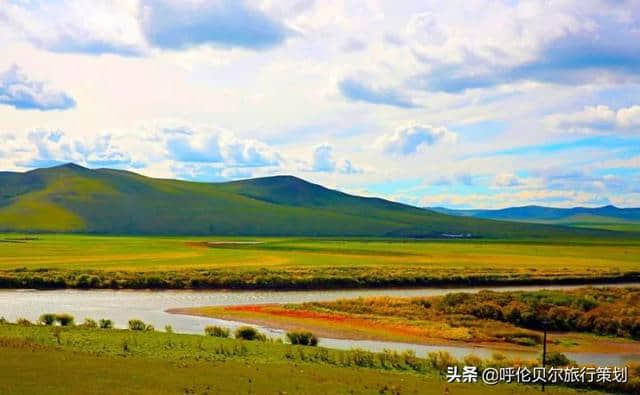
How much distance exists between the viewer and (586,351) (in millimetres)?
42312

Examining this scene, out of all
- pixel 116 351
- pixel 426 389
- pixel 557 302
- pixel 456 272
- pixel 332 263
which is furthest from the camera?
pixel 332 263

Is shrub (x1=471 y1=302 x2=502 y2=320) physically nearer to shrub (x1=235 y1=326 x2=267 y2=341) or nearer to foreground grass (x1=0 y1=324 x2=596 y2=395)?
shrub (x1=235 y1=326 x2=267 y2=341)

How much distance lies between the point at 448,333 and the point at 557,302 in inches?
604

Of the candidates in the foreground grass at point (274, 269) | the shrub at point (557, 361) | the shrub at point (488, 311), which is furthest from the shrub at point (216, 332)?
the foreground grass at point (274, 269)

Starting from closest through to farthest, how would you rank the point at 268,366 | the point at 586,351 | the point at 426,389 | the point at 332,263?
the point at 426,389 < the point at 268,366 < the point at 586,351 < the point at 332,263

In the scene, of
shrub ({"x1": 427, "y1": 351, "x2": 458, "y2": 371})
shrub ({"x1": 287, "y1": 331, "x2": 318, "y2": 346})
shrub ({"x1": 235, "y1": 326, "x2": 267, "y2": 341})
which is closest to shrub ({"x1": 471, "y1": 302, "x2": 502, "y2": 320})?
shrub ({"x1": 287, "y1": 331, "x2": 318, "y2": 346})

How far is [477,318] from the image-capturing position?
5347 cm

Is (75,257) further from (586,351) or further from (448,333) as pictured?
(586,351)

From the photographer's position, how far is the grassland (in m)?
45.6

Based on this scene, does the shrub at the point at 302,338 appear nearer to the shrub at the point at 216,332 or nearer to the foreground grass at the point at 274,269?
the shrub at the point at 216,332

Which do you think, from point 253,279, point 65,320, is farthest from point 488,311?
point 253,279

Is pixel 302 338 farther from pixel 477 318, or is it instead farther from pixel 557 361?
pixel 477 318

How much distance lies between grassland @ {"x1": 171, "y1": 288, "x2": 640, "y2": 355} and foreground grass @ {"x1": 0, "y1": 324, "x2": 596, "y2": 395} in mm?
13309

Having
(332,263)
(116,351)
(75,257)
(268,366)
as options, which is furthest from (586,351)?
(75,257)
